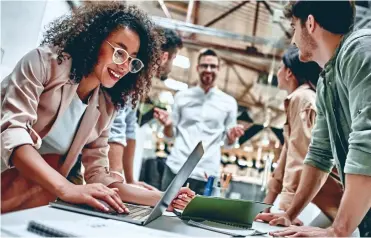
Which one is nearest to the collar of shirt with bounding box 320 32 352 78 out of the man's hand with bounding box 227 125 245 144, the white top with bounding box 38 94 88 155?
the white top with bounding box 38 94 88 155

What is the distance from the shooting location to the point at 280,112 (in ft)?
27.0

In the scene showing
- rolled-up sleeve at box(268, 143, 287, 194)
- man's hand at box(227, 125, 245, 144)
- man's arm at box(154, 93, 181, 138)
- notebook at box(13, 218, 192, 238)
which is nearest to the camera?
notebook at box(13, 218, 192, 238)

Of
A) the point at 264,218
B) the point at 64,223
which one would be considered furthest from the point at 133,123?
the point at 64,223

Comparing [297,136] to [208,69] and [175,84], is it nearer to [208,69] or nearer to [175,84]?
[208,69]

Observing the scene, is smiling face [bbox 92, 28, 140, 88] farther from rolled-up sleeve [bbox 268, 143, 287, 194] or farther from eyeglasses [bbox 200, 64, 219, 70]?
eyeglasses [bbox 200, 64, 219, 70]

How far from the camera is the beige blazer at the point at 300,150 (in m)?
1.58

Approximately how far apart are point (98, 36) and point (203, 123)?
1511 millimetres

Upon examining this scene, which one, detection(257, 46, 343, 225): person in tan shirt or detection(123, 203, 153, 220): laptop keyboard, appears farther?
detection(257, 46, 343, 225): person in tan shirt

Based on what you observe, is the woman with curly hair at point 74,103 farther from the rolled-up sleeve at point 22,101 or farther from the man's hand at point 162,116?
the man's hand at point 162,116

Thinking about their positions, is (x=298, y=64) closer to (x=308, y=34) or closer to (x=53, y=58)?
(x=308, y=34)

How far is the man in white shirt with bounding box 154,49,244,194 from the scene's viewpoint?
2334mm

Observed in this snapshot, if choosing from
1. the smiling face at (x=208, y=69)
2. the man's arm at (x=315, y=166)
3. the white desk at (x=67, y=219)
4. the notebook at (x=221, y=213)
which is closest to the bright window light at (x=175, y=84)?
the smiling face at (x=208, y=69)

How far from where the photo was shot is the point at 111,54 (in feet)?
3.14

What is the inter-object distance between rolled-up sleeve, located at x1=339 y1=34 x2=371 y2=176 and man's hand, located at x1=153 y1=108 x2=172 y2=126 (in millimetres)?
1371
